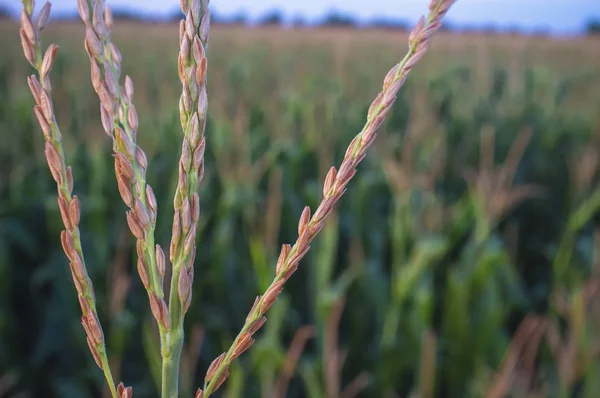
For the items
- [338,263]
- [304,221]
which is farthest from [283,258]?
[338,263]

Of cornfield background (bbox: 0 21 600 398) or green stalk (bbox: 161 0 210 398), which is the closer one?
green stalk (bbox: 161 0 210 398)

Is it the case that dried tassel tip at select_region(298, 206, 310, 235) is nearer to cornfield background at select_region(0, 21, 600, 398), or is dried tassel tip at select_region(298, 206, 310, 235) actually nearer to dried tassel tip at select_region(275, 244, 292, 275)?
dried tassel tip at select_region(275, 244, 292, 275)

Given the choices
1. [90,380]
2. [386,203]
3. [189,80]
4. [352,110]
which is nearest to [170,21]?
[352,110]

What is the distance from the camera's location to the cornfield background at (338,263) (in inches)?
60.4

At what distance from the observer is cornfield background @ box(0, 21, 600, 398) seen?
1.54 metres

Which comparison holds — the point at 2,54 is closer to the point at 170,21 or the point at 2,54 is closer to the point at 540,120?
the point at 540,120

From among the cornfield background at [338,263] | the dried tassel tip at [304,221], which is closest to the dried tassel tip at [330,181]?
the dried tassel tip at [304,221]

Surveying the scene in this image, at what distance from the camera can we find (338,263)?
2367mm

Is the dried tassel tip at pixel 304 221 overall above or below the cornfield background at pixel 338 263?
above

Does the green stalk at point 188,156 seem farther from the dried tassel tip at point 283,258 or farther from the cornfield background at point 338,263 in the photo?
the cornfield background at point 338,263

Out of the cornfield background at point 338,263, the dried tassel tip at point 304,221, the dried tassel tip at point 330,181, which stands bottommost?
the cornfield background at point 338,263

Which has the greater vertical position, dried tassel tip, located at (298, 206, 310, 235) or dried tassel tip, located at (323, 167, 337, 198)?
dried tassel tip, located at (323, 167, 337, 198)

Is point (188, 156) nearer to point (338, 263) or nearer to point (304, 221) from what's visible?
point (304, 221)

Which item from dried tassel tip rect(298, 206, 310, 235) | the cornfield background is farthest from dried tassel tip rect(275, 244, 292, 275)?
the cornfield background
